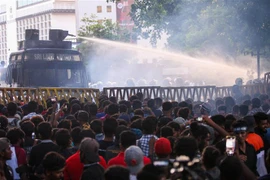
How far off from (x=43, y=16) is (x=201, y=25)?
84672 millimetres

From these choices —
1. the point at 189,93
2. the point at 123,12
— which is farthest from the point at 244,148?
the point at 123,12

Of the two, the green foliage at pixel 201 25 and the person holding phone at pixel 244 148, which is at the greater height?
the green foliage at pixel 201 25

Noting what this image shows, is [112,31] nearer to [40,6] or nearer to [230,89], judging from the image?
[230,89]

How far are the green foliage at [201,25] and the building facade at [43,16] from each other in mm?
62007

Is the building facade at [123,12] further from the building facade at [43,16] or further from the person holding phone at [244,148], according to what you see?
the person holding phone at [244,148]

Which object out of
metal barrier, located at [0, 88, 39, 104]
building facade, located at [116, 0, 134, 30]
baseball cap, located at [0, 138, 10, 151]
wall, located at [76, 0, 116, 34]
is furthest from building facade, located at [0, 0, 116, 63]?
baseball cap, located at [0, 138, 10, 151]

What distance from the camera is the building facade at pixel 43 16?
117 m

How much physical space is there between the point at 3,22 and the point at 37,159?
445 ft

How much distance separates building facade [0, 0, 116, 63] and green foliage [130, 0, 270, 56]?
62007mm

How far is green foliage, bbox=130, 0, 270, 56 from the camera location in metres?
33.8

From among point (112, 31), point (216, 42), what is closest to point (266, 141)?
point (216, 42)

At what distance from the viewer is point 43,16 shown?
12925cm

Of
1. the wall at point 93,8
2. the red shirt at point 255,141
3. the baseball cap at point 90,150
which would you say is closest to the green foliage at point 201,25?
the red shirt at point 255,141

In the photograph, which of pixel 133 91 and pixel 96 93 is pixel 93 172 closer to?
pixel 96 93
